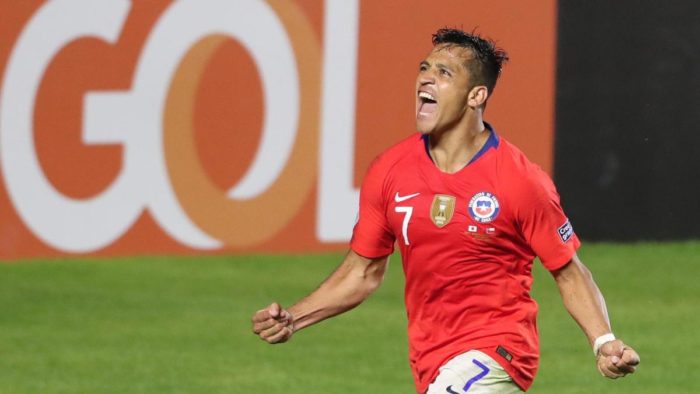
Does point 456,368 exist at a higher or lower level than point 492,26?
lower

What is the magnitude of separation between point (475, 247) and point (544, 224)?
29 cm

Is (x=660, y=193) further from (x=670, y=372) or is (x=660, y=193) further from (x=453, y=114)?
(x=453, y=114)

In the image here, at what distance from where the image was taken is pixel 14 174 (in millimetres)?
12391

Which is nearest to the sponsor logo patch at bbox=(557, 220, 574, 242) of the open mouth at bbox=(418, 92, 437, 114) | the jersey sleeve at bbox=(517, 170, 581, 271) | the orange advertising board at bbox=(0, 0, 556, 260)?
the jersey sleeve at bbox=(517, 170, 581, 271)

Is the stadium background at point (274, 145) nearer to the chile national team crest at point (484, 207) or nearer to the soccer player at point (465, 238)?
the soccer player at point (465, 238)

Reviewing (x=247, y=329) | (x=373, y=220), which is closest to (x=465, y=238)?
(x=373, y=220)

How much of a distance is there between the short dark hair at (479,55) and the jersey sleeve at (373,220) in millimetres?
503

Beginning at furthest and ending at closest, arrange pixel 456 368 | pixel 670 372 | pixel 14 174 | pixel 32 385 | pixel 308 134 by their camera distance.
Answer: pixel 308 134, pixel 14 174, pixel 670 372, pixel 32 385, pixel 456 368

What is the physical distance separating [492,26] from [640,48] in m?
1.26

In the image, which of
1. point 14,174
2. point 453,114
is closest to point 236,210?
point 14,174

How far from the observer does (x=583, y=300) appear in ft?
19.8

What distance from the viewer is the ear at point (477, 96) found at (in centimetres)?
632

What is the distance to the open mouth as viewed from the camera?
6.26 metres

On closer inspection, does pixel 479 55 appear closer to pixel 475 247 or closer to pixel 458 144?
pixel 458 144
